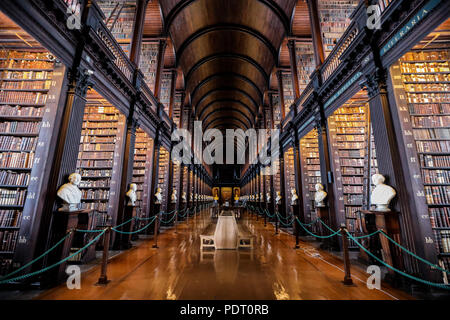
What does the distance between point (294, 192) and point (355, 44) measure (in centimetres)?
458

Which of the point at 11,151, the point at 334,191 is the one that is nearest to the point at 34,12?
the point at 11,151

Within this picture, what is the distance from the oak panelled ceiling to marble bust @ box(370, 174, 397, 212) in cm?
770

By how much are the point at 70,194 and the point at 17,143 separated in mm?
1534

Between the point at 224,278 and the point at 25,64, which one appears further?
the point at 25,64

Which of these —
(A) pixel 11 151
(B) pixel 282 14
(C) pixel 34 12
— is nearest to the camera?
(C) pixel 34 12

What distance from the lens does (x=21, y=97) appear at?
361cm

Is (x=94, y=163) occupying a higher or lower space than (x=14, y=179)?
higher

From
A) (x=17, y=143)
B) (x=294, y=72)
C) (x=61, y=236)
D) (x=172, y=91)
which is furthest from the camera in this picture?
(x=172, y=91)

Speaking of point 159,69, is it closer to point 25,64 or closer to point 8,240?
point 25,64

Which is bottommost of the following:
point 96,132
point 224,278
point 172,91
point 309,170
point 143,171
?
point 224,278

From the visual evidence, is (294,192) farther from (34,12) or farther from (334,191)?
(34,12)

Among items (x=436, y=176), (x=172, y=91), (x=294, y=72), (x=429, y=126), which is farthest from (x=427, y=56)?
(x=172, y=91)

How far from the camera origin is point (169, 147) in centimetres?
890

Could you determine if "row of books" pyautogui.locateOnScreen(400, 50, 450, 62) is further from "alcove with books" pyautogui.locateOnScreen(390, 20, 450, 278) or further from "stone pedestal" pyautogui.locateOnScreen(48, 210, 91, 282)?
"stone pedestal" pyautogui.locateOnScreen(48, 210, 91, 282)
